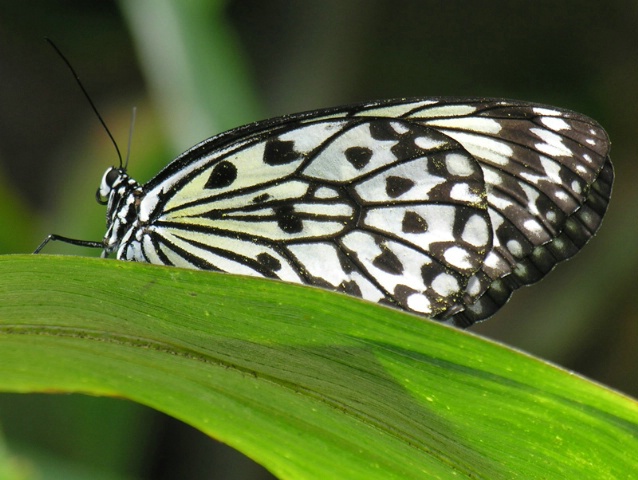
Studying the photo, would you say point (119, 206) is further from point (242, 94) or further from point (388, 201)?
point (242, 94)

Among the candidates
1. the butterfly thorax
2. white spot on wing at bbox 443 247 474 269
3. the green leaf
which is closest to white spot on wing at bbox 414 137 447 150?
white spot on wing at bbox 443 247 474 269

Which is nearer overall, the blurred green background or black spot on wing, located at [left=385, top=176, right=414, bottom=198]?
black spot on wing, located at [left=385, top=176, right=414, bottom=198]

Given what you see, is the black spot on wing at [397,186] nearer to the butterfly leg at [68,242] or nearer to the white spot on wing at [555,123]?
the white spot on wing at [555,123]

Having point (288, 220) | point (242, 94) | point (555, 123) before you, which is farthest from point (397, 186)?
point (242, 94)

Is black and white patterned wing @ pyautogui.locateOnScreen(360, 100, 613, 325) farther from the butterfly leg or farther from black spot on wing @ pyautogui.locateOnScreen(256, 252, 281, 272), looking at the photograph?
the butterfly leg

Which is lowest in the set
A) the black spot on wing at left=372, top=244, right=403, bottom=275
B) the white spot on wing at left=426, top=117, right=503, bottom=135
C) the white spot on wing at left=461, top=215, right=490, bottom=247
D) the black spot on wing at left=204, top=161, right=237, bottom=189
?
the black spot on wing at left=372, top=244, right=403, bottom=275

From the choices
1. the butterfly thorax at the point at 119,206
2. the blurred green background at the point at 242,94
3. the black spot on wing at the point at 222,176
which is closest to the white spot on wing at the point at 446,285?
the black spot on wing at the point at 222,176

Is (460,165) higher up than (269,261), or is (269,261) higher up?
(460,165)

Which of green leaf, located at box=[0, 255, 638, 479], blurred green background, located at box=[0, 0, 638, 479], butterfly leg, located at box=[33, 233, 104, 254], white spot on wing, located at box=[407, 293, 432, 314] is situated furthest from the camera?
blurred green background, located at box=[0, 0, 638, 479]
